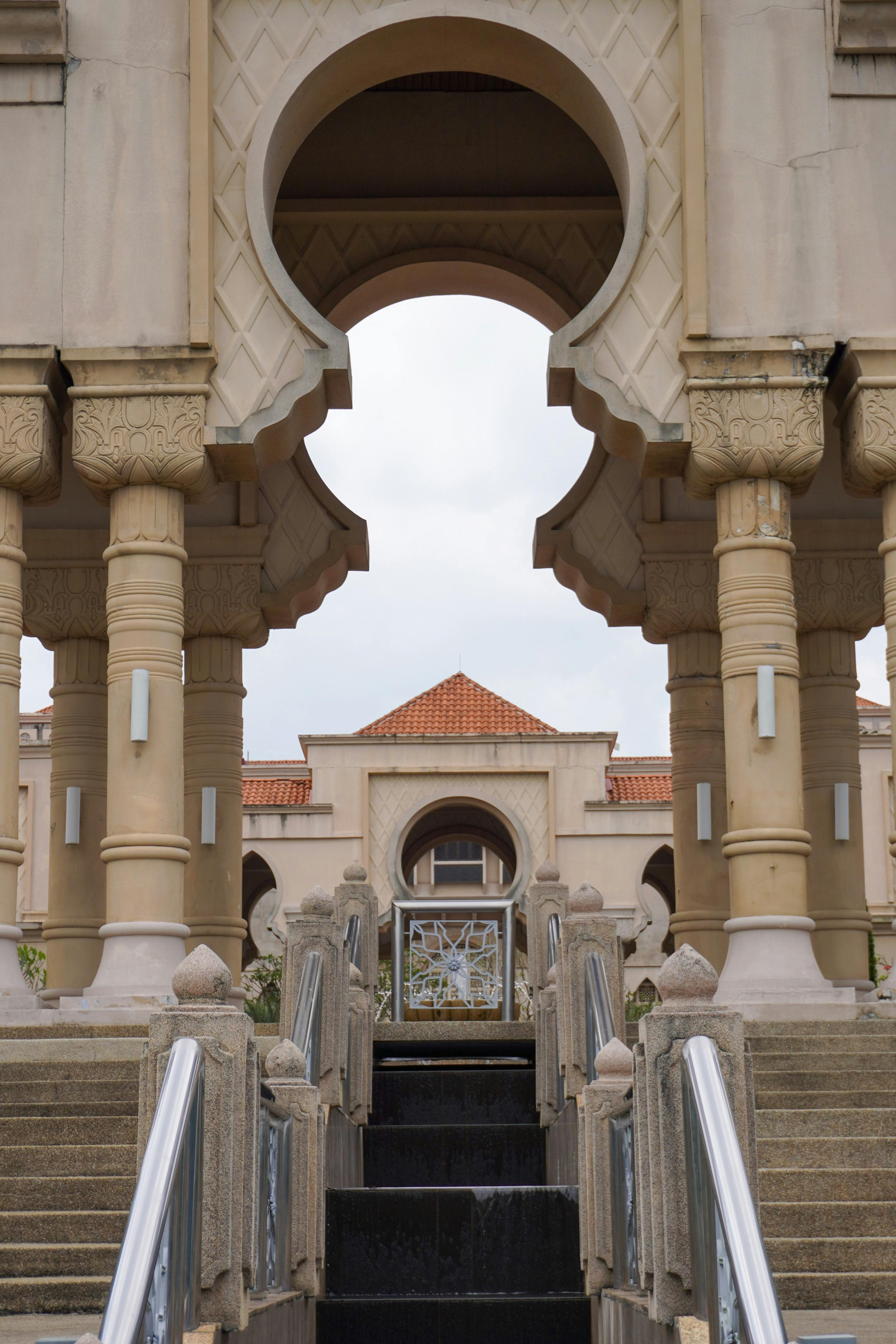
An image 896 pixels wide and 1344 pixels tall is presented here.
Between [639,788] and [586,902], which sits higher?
[639,788]

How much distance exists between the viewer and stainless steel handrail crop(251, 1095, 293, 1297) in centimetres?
636

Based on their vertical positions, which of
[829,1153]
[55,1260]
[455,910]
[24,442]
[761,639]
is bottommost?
[55,1260]

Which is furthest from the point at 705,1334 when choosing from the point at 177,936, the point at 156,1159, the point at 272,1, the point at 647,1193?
the point at 272,1

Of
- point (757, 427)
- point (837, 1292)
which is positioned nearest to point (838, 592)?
point (757, 427)

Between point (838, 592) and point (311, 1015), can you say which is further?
point (838, 592)

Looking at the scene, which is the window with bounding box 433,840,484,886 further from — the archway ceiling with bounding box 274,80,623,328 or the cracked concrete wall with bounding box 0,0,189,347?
the cracked concrete wall with bounding box 0,0,189,347

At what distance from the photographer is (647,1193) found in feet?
19.4

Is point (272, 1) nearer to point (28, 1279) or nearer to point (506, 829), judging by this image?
point (28, 1279)

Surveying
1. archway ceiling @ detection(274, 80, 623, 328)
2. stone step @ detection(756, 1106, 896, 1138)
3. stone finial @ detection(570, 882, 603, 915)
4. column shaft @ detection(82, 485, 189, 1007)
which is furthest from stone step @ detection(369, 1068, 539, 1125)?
archway ceiling @ detection(274, 80, 623, 328)

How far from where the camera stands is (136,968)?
1041 centimetres

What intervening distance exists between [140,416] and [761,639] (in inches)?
171

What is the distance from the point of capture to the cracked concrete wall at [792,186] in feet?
36.6

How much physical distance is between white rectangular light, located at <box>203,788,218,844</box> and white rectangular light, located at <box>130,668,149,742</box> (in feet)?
13.1

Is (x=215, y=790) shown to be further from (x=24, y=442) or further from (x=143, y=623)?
(x=24, y=442)
